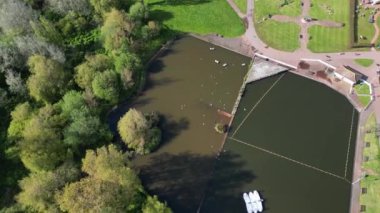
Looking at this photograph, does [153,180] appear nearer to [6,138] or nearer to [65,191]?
[65,191]

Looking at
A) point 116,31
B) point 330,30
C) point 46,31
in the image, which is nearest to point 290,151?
point 330,30

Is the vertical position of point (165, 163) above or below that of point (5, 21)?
below

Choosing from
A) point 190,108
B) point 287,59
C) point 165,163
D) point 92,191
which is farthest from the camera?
point 287,59

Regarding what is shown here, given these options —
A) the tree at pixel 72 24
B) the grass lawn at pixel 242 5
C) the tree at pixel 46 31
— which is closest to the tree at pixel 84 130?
the tree at pixel 46 31

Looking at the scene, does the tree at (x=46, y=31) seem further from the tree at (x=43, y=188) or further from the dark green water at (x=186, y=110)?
the tree at (x=43, y=188)

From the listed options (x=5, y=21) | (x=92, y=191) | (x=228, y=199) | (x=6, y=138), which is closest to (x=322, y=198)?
(x=228, y=199)
